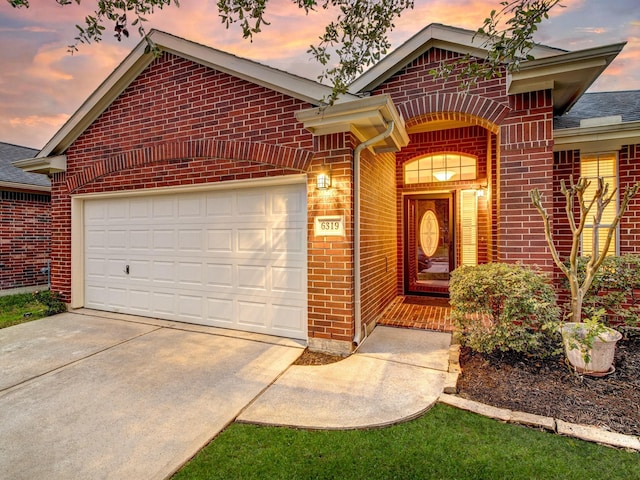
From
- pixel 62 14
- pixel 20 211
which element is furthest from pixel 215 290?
pixel 20 211

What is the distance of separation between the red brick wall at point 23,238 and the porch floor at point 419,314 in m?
10.3

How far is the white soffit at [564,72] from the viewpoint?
4.07m

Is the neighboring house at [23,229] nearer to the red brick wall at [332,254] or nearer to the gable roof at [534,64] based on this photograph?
the red brick wall at [332,254]

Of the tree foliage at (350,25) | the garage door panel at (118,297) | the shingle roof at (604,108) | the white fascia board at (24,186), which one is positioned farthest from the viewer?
the white fascia board at (24,186)

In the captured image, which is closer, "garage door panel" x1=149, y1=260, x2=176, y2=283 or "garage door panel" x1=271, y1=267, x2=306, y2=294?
"garage door panel" x1=271, y1=267, x2=306, y2=294

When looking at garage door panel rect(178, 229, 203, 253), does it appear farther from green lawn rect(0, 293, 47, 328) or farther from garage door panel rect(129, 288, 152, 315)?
green lawn rect(0, 293, 47, 328)

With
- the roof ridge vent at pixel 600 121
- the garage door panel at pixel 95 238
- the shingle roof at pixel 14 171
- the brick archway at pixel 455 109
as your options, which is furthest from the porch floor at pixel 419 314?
the shingle roof at pixel 14 171

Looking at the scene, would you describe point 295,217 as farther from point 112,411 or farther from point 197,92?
point 112,411

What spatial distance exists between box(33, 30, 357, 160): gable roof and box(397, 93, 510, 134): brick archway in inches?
76.7

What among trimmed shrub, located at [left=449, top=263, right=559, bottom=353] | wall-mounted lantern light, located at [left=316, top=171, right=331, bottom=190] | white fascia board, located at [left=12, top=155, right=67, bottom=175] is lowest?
trimmed shrub, located at [left=449, top=263, right=559, bottom=353]

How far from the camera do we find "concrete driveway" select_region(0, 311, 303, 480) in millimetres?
2479

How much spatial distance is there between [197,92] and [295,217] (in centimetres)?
280

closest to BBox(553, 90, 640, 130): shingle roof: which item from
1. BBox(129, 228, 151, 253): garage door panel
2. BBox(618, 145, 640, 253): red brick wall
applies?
BBox(618, 145, 640, 253): red brick wall

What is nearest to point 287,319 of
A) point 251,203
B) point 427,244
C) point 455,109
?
point 251,203
